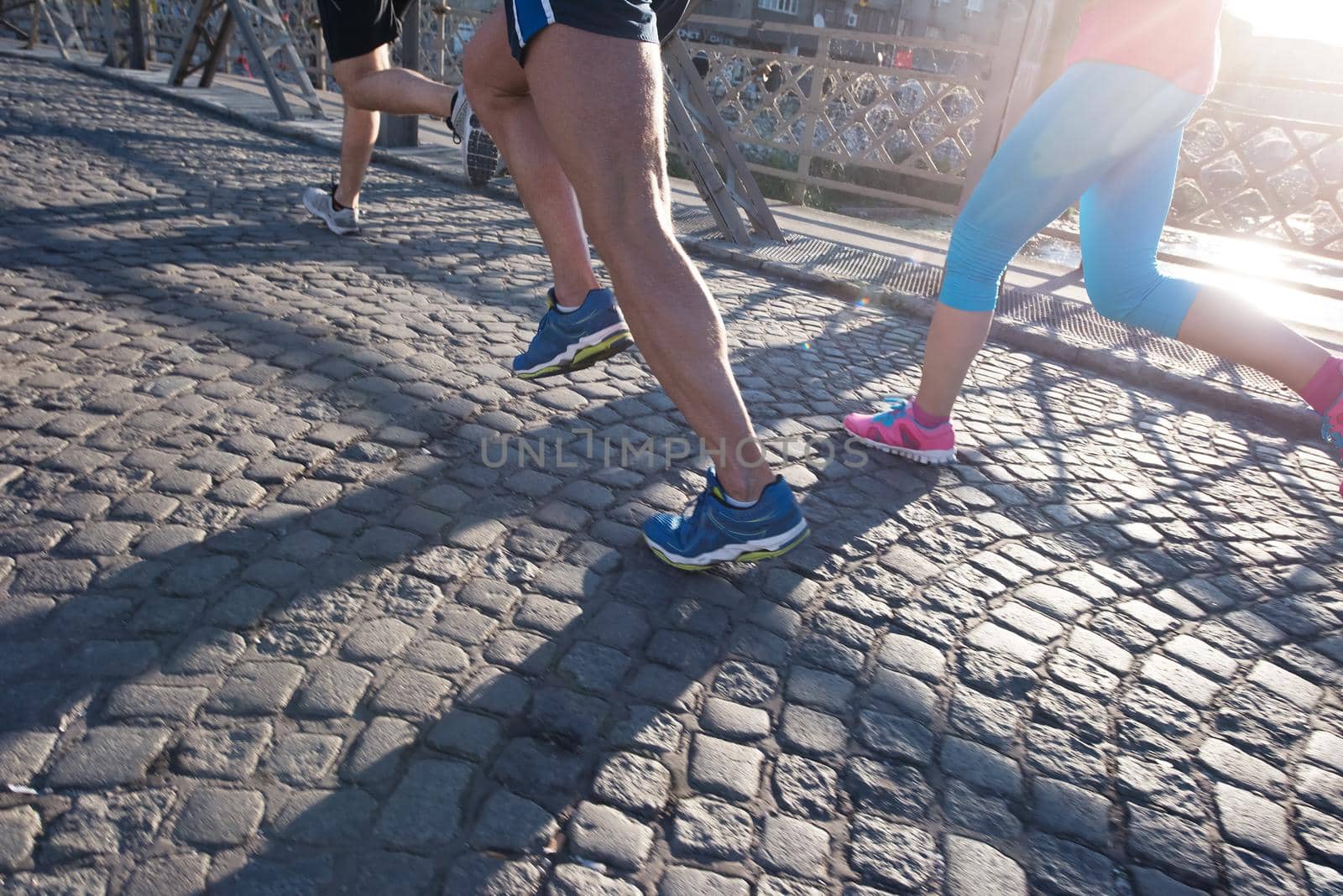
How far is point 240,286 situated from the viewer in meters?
3.77

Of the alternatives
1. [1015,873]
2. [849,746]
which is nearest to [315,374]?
[849,746]

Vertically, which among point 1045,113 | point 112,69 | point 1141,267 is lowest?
point 112,69

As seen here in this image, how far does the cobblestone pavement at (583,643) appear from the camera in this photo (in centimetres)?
140

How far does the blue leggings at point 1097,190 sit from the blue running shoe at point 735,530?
3.60ft

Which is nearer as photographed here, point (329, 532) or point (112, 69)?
point (329, 532)

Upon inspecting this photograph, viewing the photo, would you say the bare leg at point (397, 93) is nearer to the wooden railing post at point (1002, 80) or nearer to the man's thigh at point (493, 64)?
the man's thigh at point (493, 64)

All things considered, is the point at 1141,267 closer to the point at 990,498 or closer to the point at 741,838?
the point at 990,498

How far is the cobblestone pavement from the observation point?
4.59 feet

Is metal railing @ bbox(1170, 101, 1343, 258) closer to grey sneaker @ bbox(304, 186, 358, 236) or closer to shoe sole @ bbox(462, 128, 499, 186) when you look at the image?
shoe sole @ bbox(462, 128, 499, 186)

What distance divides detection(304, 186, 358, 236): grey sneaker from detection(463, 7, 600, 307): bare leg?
8.76 feet

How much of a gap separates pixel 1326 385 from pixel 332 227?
4287 millimetres

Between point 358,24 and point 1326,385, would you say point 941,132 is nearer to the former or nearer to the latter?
point 358,24

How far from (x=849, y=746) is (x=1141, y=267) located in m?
1.79

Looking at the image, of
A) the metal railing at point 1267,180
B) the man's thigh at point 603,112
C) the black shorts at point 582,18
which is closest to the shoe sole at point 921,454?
the man's thigh at point 603,112
